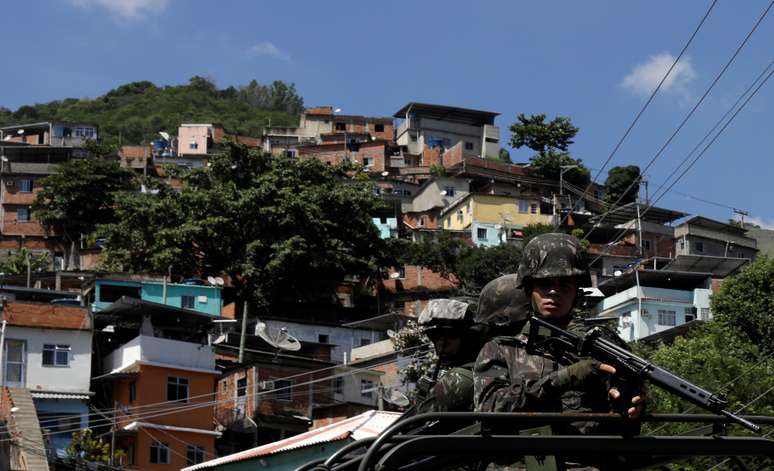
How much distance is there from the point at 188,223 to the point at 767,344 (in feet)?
108

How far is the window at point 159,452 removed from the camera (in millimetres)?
57500

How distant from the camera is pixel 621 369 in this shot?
6258 millimetres

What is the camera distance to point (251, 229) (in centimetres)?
8131

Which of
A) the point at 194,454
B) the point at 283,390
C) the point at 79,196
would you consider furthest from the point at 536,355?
the point at 79,196

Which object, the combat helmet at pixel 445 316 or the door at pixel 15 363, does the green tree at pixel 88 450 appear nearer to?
the door at pixel 15 363

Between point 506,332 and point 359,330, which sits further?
point 359,330

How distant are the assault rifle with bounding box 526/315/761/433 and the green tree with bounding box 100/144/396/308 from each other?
235 ft

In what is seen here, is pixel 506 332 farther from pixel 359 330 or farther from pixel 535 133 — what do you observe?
pixel 535 133

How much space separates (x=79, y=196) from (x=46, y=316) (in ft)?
155

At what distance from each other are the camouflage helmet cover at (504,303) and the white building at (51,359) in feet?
158

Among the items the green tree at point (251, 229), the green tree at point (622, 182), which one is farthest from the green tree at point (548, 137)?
the green tree at point (251, 229)

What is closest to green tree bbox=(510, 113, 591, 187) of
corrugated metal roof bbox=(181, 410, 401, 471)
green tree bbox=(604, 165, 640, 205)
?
green tree bbox=(604, 165, 640, 205)

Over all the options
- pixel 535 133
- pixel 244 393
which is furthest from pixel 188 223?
pixel 535 133

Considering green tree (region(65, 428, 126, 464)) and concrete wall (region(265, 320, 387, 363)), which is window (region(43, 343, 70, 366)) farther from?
concrete wall (region(265, 320, 387, 363))
